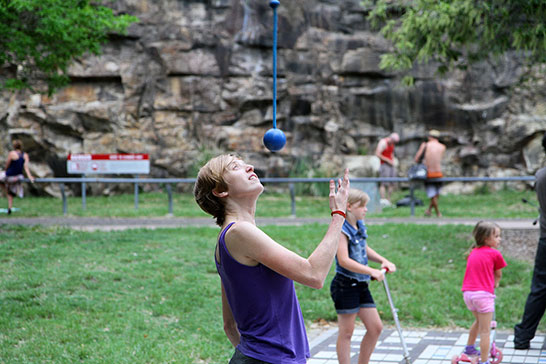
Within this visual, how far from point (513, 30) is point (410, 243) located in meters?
3.51

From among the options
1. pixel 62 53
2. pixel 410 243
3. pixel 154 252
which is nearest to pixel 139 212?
pixel 62 53

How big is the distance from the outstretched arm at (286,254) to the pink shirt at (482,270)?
300 centimetres

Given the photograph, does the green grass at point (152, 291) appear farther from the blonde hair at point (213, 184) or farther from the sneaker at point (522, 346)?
the blonde hair at point (213, 184)

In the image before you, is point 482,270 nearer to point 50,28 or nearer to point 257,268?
point 257,268

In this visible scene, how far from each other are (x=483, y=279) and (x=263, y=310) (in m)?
3.14

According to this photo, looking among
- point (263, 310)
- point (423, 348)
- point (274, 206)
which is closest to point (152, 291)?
point (423, 348)

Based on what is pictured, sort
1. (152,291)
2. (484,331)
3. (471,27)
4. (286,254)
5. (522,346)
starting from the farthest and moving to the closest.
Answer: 1. (471,27)
2. (152,291)
3. (522,346)
4. (484,331)
5. (286,254)

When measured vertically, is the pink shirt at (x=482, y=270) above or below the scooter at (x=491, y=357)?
above

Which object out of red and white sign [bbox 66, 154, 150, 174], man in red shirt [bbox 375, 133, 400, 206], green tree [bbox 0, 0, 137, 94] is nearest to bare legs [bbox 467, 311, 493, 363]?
green tree [bbox 0, 0, 137, 94]

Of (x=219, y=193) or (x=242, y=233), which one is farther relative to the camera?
(x=219, y=193)

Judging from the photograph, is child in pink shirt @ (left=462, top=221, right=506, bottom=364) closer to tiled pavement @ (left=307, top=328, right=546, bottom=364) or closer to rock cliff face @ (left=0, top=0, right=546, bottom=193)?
tiled pavement @ (left=307, top=328, right=546, bottom=364)

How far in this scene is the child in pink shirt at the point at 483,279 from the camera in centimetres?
532

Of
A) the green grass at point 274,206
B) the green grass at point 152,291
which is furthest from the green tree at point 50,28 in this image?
the green grass at point 274,206

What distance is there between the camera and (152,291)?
766 centimetres
